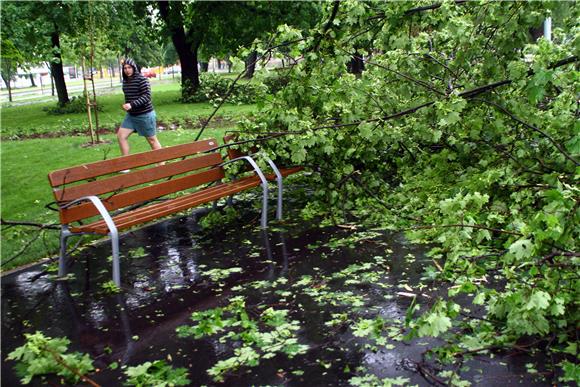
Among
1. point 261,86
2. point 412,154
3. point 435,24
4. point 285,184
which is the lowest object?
point 285,184

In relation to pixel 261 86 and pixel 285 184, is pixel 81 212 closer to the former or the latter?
pixel 261 86

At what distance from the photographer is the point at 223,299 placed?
4.35 m

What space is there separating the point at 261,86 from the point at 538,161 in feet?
10.3

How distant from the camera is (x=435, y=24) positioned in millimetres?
6121

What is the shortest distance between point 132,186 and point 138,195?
0.42m

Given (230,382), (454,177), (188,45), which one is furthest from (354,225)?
(188,45)

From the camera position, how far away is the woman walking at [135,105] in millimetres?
8867

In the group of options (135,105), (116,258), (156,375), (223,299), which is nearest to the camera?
(156,375)

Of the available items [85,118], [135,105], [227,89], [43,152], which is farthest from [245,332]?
[85,118]

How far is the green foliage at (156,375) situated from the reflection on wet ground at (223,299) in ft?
0.22

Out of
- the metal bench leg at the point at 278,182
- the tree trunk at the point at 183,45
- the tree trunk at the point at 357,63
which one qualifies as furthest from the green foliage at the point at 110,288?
the tree trunk at the point at 183,45

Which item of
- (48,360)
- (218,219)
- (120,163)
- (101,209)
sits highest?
(120,163)

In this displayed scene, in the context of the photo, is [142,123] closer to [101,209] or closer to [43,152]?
[43,152]

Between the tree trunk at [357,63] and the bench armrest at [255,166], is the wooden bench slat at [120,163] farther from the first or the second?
the tree trunk at [357,63]
